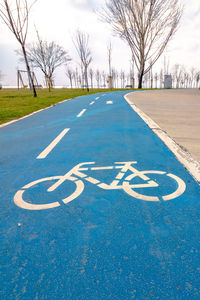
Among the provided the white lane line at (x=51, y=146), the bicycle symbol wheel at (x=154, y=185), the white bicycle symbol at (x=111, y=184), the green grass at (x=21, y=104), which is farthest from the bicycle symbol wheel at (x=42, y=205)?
the green grass at (x=21, y=104)

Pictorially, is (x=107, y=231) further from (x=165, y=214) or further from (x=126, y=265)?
(x=165, y=214)

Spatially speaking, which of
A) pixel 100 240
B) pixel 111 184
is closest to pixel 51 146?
pixel 111 184

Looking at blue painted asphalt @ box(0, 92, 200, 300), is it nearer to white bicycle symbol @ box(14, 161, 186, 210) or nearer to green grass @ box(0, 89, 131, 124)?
white bicycle symbol @ box(14, 161, 186, 210)

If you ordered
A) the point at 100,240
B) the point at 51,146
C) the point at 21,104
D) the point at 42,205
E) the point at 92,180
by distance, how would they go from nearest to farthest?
the point at 100,240, the point at 42,205, the point at 92,180, the point at 51,146, the point at 21,104

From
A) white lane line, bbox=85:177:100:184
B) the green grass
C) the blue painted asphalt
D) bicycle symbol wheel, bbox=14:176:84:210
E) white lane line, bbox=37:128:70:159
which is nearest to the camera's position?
the blue painted asphalt

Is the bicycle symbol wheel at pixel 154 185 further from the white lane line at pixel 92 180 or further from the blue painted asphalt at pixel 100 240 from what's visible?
the white lane line at pixel 92 180

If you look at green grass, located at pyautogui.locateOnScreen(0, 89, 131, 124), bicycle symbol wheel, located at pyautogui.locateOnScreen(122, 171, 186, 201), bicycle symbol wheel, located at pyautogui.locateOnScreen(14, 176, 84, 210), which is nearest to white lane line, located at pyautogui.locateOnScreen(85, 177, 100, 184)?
bicycle symbol wheel, located at pyautogui.locateOnScreen(14, 176, 84, 210)

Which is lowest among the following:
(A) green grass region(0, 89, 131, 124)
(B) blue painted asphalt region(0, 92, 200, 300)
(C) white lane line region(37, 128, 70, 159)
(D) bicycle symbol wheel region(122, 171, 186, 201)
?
(B) blue painted asphalt region(0, 92, 200, 300)

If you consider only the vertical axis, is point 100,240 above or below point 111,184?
below

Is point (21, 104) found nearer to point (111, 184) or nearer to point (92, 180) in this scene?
point (92, 180)

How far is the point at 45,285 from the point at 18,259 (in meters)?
0.40

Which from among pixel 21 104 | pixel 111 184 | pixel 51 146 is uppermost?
pixel 21 104

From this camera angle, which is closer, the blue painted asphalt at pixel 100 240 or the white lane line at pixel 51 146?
the blue painted asphalt at pixel 100 240

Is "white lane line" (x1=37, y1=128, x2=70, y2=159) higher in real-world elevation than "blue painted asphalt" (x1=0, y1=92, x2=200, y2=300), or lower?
higher
